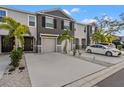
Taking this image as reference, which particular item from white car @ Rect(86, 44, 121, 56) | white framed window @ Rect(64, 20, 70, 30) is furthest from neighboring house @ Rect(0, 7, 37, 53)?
white car @ Rect(86, 44, 121, 56)

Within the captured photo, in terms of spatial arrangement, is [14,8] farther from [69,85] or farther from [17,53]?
[69,85]

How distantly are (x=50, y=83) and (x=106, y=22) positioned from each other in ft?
103

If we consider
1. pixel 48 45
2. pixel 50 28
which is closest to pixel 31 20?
pixel 50 28

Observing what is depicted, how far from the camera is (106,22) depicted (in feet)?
122

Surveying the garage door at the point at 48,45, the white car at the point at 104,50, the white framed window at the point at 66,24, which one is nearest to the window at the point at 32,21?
the garage door at the point at 48,45

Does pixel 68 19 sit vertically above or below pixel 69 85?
above

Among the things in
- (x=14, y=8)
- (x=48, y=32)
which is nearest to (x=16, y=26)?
(x=14, y=8)

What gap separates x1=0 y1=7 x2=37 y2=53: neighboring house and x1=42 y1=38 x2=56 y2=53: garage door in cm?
166

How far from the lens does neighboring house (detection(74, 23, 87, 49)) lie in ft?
92.9

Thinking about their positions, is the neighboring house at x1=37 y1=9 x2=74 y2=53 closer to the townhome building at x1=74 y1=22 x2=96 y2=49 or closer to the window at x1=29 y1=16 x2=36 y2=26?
the window at x1=29 y1=16 x2=36 y2=26

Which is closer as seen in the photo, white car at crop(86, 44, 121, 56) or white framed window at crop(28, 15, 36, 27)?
white framed window at crop(28, 15, 36, 27)

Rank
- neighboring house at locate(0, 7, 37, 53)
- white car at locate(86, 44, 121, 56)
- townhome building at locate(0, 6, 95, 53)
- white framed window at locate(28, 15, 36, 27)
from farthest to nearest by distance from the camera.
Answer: white car at locate(86, 44, 121, 56) < white framed window at locate(28, 15, 36, 27) < townhome building at locate(0, 6, 95, 53) < neighboring house at locate(0, 7, 37, 53)

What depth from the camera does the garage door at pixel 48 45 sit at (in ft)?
72.2

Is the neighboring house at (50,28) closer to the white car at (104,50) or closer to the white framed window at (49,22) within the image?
the white framed window at (49,22)
